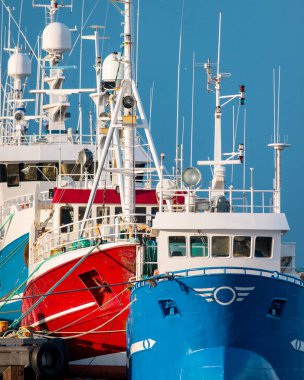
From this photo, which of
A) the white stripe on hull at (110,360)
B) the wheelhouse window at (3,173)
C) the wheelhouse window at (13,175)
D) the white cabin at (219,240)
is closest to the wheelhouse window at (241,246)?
the white cabin at (219,240)

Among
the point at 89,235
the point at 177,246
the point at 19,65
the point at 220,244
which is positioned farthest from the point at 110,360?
the point at 19,65

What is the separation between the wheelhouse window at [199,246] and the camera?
35.2 m

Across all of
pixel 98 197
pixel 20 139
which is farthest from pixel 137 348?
pixel 20 139

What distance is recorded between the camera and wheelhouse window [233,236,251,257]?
35188 mm

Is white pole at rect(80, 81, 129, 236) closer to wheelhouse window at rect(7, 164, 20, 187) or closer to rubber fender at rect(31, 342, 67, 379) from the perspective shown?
rubber fender at rect(31, 342, 67, 379)

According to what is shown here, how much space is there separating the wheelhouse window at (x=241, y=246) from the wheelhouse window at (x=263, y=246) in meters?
0.20

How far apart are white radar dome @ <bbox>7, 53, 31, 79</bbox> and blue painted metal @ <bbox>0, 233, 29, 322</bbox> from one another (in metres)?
14.3

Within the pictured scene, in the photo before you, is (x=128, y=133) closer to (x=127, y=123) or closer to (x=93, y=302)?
(x=127, y=123)

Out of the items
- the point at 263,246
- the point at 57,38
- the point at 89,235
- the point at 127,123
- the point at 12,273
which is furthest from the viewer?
the point at 57,38

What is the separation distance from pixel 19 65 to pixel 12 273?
16288 mm

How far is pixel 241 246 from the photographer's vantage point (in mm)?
35219

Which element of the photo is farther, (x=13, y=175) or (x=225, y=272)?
(x=13, y=175)

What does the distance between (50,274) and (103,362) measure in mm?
2616

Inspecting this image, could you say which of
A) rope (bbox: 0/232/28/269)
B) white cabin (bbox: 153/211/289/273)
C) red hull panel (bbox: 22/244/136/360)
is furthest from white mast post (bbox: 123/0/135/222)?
rope (bbox: 0/232/28/269)
